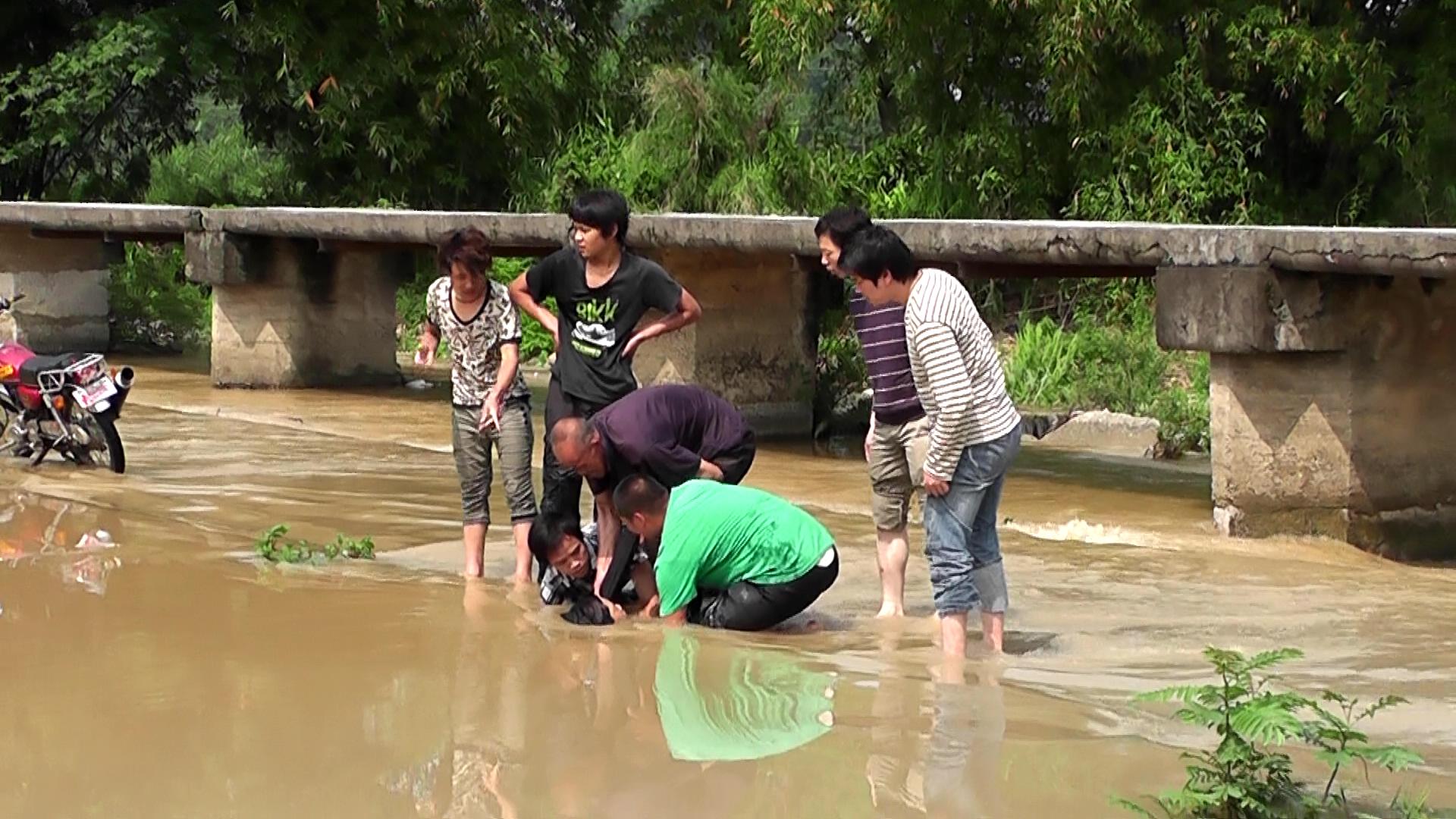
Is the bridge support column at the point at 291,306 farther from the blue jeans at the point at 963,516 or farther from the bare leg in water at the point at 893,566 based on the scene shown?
the blue jeans at the point at 963,516

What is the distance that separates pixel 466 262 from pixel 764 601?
1.76 meters

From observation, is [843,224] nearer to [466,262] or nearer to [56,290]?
[466,262]

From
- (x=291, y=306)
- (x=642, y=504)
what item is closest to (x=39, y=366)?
(x=291, y=306)

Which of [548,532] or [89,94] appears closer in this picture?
[548,532]

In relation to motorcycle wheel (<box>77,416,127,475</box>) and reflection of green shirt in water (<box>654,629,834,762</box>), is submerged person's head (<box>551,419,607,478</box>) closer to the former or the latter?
reflection of green shirt in water (<box>654,629,834,762</box>)

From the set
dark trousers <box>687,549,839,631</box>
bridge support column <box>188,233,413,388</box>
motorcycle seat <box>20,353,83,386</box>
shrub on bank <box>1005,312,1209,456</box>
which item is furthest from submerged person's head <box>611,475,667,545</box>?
bridge support column <box>188,233,413,388</box>

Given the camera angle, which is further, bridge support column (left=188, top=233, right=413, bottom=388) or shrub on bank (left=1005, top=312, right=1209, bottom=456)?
bridge support column (left=188, top=233, right=413, bottom=388)

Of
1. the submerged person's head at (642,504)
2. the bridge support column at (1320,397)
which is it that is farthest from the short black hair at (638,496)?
the bridge support column at (1320,397)

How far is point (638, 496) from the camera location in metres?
6.64

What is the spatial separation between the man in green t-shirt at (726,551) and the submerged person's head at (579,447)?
15 centimetres

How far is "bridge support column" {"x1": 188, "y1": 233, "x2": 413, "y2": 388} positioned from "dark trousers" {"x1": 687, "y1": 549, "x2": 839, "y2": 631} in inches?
375

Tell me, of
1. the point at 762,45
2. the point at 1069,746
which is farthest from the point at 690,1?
the point at 1069,746

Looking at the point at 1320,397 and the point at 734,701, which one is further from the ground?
the point at 1320,397

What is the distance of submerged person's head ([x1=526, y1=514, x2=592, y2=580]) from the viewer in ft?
23.6
